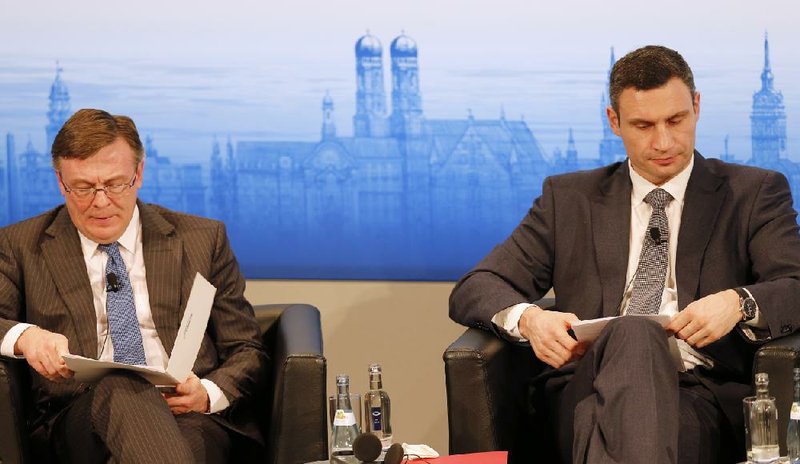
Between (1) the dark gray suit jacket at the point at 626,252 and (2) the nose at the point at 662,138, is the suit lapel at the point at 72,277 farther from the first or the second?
(2) the nose at the point at 662,138

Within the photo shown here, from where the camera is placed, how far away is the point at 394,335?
4.75m

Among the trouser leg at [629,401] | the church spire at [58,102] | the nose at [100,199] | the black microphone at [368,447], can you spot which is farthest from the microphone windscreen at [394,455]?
the church spire at [58,102]

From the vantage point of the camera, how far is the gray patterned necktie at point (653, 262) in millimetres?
3715

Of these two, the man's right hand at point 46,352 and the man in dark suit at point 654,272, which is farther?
the man's right hand at point 46,352

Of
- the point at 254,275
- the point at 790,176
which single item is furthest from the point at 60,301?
the point at 790,176

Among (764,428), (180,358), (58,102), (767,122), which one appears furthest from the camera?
(58,102)

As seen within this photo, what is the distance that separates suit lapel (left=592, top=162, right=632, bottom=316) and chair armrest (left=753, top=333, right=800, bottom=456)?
0.54m

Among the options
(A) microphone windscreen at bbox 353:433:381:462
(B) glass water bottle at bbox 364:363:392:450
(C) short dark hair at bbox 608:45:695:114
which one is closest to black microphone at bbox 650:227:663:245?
(C) short dark hair at bbox 608:45:695:114

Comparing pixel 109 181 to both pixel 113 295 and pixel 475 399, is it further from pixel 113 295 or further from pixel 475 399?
pixel 475 399

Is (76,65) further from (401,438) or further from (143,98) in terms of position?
(401,438)

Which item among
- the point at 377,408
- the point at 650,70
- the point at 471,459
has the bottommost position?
the point at 471,459

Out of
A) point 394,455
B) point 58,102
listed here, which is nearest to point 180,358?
point 394,455

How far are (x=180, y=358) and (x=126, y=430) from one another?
0.82ft

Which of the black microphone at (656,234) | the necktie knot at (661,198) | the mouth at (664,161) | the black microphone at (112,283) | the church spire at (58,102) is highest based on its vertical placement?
the church spire at (58,102)
